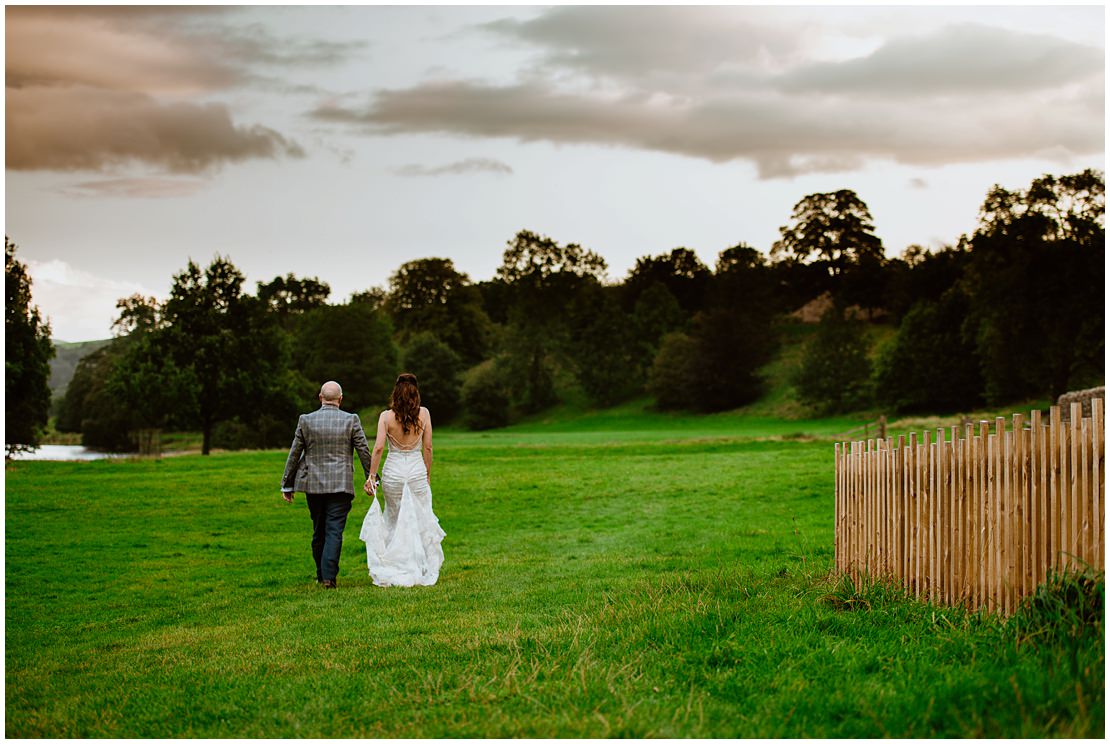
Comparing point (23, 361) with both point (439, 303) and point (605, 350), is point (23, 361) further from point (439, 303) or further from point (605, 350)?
point (439, 303)

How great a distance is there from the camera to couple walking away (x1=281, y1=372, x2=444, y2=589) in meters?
11.8

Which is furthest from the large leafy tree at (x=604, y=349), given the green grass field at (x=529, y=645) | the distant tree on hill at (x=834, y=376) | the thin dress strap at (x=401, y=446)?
the thin dress strap at (x=401, y=446)

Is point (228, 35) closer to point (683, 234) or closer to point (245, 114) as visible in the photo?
point (245, 114)

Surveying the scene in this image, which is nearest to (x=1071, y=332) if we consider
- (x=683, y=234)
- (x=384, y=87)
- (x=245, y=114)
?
(x=245, y=114)

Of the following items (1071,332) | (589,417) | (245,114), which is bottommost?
(589,417)

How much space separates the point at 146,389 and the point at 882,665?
4653 cm

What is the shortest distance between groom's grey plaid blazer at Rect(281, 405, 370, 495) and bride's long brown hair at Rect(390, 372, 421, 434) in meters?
0.48

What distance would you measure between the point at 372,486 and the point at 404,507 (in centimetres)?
46

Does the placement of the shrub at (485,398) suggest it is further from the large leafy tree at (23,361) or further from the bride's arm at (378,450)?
the bride's arm at (378,450)

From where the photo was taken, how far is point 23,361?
45.5 m

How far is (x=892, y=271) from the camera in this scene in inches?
4166

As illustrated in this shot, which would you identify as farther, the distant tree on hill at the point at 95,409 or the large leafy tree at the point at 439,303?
the large leafy tree at the point at 439,303

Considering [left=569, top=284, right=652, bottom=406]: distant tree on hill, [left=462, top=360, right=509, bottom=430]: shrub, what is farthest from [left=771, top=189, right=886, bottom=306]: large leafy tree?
[left=462, top=360, right=509, bottom=430]: shrub

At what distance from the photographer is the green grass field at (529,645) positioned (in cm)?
531
